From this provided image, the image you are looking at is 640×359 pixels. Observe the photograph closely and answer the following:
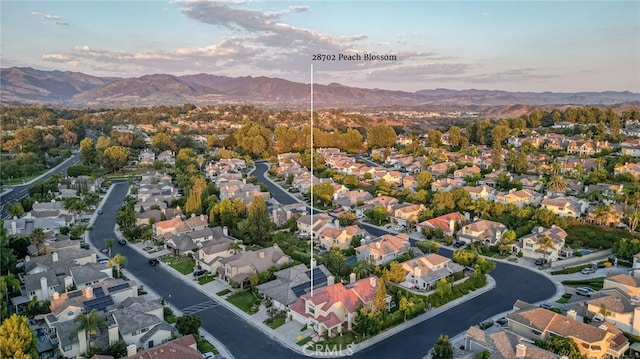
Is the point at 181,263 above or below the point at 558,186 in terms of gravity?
below

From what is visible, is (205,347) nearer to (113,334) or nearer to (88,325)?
(113,334)

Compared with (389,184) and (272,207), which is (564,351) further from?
(389,184)

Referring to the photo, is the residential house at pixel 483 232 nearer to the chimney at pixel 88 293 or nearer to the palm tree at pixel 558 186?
the palm tree at pixel 558 186

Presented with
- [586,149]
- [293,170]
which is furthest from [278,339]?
[586,149]

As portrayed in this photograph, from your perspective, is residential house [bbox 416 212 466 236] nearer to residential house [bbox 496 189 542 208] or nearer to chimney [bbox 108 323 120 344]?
residential house [bbox 496 189 542 208]

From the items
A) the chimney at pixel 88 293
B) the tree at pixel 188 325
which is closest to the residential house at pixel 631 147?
the tree at pixel 188 325

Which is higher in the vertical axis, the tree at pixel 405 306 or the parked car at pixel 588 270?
the tree at pixel 405 306

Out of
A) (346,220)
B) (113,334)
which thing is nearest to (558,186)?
(346,220)
